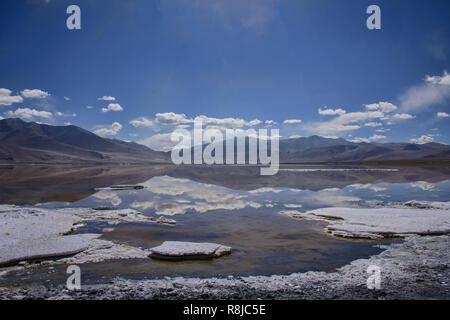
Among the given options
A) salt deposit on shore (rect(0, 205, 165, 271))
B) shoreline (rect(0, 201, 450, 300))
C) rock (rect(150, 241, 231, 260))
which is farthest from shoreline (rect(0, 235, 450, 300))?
salt deposit on shore (rect(0, 205, 165, 271))

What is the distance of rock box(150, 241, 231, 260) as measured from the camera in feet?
29.3

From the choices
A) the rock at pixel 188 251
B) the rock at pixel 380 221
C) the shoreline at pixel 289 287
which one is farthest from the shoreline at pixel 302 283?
the rock at pixel 380 221


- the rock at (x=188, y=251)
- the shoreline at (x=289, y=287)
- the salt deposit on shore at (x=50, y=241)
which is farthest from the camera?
the rock at (x=188, y=251)

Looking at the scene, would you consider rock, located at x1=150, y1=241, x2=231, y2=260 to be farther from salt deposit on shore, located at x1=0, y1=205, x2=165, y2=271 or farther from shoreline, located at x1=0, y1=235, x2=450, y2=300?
shoreline, located at x1=0, y1=235, x2=450, y2=300

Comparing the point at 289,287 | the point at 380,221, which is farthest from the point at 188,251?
the point at 380,221

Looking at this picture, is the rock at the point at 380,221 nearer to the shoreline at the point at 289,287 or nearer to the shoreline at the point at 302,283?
the shoreline at the point at 302,283

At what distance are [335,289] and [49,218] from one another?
12489mm

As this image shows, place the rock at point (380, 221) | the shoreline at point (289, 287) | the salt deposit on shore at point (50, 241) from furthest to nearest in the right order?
the rock at point (380, 221), the salt deposit on shore at point (50, 241), the shoreline at point (289, 287)

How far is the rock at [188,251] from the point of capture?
8922 mm

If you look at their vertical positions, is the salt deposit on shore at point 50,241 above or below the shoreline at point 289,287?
above

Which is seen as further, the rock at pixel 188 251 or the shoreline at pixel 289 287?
the rock at pixel 188 251

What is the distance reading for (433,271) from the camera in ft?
24.8

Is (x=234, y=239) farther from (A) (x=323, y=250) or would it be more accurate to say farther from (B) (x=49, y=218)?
(B) (x=49, y=218)
